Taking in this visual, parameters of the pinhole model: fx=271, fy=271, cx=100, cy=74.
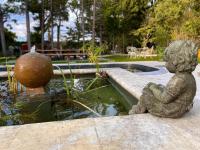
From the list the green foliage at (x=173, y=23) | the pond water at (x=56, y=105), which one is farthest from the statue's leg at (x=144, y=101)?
the green foliage at (x=173, y=23)

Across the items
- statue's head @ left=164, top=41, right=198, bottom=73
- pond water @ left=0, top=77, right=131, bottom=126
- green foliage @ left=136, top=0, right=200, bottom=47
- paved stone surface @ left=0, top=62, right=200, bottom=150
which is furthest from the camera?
green foliage @ left=136, top=0, right=200, bottom=47

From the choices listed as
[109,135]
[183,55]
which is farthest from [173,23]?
Result: [109,135]

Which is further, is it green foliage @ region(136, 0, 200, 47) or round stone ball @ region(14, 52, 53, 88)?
green foliage @ region(136, 0, 200, 47)

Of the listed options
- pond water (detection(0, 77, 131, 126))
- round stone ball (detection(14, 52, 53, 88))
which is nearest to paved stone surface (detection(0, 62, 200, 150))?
pond water (detection(0, 77, 131, 126))

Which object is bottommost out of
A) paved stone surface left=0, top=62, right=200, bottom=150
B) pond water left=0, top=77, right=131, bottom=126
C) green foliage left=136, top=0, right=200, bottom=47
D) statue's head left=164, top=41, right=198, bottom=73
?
pond water left=0, top=77, right=131, bottom=126

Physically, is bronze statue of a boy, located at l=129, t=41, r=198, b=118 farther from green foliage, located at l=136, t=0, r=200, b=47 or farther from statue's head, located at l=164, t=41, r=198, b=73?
green foliage, located at l=136, t=0, r=200, b=47

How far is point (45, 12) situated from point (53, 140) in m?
23.4

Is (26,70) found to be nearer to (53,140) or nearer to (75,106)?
(75,106)

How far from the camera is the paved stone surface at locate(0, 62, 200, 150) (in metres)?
2.55

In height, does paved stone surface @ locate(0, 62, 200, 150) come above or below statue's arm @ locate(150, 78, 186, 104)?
below

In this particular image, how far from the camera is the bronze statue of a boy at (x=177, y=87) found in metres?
3.16

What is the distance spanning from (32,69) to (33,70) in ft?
0.10

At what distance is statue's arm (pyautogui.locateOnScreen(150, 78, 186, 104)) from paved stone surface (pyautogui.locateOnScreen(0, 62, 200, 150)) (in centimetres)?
26

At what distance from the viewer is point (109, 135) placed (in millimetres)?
2807
